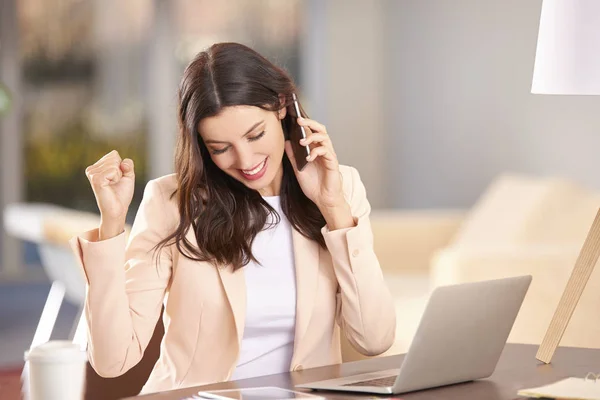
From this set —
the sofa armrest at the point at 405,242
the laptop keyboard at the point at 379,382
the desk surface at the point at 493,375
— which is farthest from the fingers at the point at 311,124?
the sofa armrest at the point at 405,242

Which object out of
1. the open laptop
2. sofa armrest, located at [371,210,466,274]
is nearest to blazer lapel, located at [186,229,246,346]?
the open laptop

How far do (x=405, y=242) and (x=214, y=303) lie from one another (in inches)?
123

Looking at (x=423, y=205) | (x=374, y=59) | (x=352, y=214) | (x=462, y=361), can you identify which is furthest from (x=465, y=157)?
(x=462, y=361)

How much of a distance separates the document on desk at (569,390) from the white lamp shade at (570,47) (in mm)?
509

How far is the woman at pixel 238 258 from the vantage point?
6.64ft

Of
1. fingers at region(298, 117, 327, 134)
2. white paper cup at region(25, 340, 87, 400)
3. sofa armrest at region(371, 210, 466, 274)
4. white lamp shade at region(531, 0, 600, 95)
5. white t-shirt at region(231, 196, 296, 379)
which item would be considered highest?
white lamp shade at region(531, 0, 600, 95)

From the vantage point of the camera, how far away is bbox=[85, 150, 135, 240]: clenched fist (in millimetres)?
1863

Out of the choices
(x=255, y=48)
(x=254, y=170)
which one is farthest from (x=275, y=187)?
(x=255, y=48)

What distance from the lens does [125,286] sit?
78.0 inches

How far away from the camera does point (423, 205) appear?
281 inches

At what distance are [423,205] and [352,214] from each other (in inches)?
197

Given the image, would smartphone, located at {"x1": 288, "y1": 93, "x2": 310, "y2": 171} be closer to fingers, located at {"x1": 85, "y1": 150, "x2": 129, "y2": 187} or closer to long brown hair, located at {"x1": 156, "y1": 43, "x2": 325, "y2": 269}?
long brown hair, located at {"x1": 156, "y1": 43, "x2": 325, "y2": 269}

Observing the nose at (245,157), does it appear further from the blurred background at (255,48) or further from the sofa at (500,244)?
the blurred background at (255,48)

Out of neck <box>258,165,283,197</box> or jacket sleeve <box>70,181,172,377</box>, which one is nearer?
jacket sleeve <box>70,181,172,377</box>
